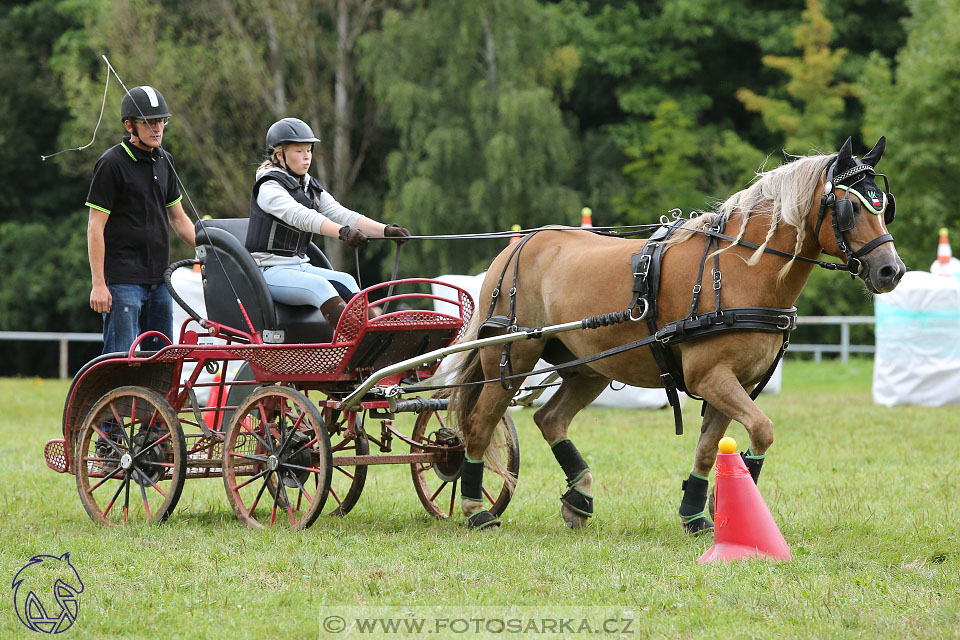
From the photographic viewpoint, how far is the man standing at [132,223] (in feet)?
20.9

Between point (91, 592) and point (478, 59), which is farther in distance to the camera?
point (478, 59)

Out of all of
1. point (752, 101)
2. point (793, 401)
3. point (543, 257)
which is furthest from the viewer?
point (752, 101)

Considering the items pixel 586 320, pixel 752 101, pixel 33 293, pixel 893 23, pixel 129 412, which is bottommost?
pixel 33 293

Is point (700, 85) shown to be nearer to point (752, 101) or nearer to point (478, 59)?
point (752, 101)

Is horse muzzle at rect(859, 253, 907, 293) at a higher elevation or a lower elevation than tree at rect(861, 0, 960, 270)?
lower

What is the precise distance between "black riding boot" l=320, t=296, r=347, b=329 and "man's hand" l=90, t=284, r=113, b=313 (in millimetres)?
1264

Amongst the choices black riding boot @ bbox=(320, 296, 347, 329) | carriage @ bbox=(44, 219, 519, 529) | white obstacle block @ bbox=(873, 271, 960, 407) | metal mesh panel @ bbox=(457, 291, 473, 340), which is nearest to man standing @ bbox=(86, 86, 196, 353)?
carriage @ bbox=(44, 219, 519, 529)

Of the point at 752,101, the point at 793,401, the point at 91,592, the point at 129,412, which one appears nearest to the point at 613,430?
the point at 793,401

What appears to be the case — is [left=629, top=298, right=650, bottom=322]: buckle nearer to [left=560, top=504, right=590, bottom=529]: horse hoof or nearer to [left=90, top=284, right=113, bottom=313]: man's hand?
[left=560, top=504, right=590, bottom=529]: horse hoof

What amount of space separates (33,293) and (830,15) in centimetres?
1974

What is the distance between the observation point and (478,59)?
26.7m

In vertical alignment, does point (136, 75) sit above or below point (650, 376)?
above

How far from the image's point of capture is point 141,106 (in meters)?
6.28

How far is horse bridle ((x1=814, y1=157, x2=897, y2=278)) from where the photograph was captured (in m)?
5.16
